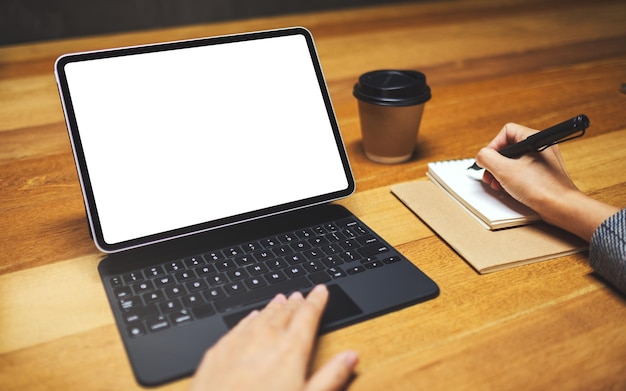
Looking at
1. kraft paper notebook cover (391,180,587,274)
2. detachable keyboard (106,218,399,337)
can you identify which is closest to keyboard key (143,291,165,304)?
detachable keyboard (106,218,399,337)

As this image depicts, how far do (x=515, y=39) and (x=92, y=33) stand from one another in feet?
4.35

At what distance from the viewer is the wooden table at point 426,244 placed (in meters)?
0.57

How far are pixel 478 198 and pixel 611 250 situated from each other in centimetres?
20

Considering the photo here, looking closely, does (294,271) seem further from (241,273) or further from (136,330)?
(136,330)

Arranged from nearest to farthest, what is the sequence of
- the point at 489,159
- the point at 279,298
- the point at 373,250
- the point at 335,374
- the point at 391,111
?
the point at 335,374
the point at 279,298
the point at 373,250
the point at 489,159
the point at 391,111

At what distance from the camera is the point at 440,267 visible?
728mm

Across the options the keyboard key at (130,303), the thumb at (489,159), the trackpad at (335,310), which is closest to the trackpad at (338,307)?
the trackpad at (335,310)

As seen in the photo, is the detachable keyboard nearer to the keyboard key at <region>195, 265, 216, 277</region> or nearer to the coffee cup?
the keyboard key at <region>195, 265, 216, 277</region>

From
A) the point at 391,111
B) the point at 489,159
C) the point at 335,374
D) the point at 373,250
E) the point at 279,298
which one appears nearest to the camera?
the point at 335,374

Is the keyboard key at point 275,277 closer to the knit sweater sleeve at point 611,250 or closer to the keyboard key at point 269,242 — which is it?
the keyboard key at point 269,242

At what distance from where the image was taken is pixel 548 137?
78 cm

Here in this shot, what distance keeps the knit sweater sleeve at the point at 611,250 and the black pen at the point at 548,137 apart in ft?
0.38

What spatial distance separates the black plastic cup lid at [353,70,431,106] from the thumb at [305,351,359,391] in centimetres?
49

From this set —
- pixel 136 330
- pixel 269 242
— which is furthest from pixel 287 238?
pixel 136 330
